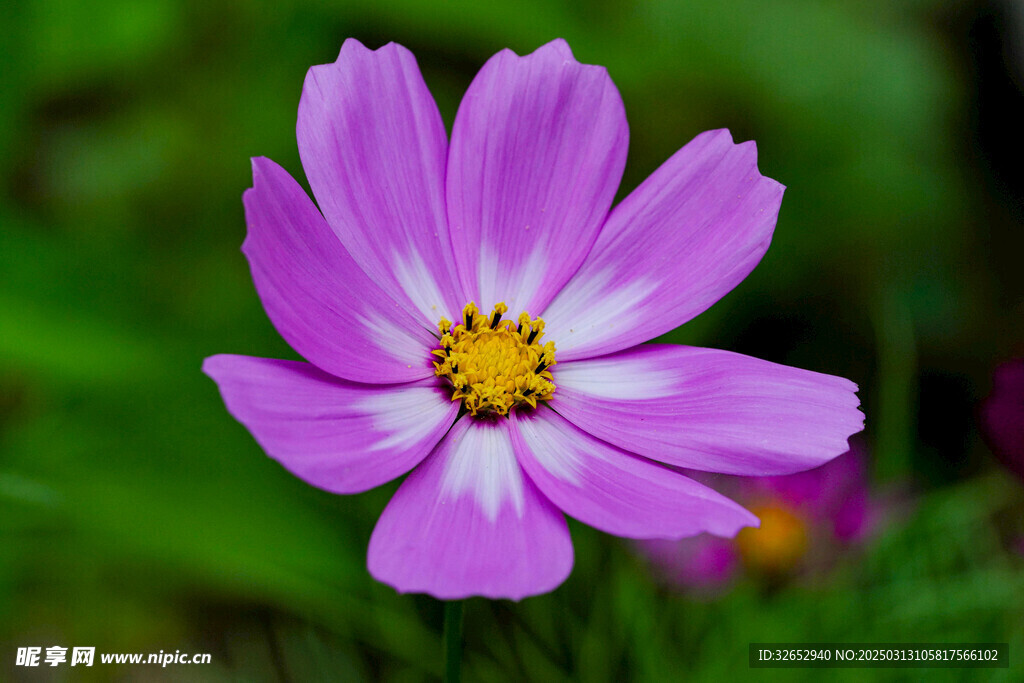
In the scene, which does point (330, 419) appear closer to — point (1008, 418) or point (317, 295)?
point (317, 295)

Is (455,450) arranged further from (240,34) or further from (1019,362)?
(240,34)

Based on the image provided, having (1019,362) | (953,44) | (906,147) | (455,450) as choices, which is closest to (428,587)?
(455,450)

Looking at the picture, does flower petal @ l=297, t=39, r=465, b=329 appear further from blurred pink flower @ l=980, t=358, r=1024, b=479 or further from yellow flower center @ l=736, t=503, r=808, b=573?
yellow flower center @ l=736, t=503, r=808, b=573

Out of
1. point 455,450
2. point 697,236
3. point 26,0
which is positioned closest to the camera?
point 455,450

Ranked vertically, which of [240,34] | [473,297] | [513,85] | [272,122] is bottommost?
[473,297]

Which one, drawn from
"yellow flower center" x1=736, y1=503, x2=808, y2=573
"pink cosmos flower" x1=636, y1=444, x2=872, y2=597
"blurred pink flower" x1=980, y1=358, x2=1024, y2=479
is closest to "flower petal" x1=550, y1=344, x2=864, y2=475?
"blurred pink flower" x1=980, y1=358, x2=1024, y2=479

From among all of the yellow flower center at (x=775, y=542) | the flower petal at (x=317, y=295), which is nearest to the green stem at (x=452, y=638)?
the flower petal at (x=317, y=295)

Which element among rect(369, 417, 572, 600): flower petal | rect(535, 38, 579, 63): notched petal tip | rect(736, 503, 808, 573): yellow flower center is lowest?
rect(369, 417, 572, 600): flower petal

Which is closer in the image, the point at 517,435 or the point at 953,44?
the point at 517,435

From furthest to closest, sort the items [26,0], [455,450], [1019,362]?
[26,0], [1019,362], [455,450]
